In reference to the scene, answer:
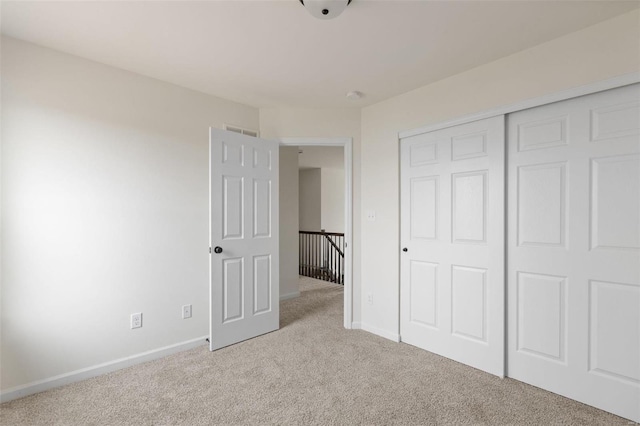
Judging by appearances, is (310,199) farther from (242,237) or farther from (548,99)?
(548,99)

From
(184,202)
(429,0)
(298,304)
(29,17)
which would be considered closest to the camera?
(429,0)

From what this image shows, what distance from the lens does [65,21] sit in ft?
6.20

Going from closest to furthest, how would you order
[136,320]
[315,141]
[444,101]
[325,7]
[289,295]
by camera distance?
1. [325,7]
2. [136,320]
3. [444,101]
4. [315,141]
5. [289,295]

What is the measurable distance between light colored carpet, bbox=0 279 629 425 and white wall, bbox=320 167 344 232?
5.85 m

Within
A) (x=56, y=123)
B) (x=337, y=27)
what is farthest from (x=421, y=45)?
(x=56, y=123)

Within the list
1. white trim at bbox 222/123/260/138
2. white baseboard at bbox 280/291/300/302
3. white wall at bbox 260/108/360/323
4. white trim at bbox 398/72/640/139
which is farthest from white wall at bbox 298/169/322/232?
white trim at bbox 398/72/640/139

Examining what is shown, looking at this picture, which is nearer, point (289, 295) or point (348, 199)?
point (348, 199)

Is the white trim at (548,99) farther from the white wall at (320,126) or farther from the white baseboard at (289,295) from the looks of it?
the white baseboard at (289,295)

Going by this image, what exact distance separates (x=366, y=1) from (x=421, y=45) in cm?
65

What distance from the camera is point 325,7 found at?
1646 millimetres

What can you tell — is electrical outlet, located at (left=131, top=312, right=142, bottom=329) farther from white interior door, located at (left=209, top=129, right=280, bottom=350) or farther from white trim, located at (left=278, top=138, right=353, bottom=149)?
white trim, located at (left=278, top=138, right=353, bottom=149)

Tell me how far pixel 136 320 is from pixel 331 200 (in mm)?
6477

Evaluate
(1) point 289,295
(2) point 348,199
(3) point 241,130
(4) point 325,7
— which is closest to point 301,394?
(2) point 348,199

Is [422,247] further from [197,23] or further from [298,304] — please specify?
[197,23]
